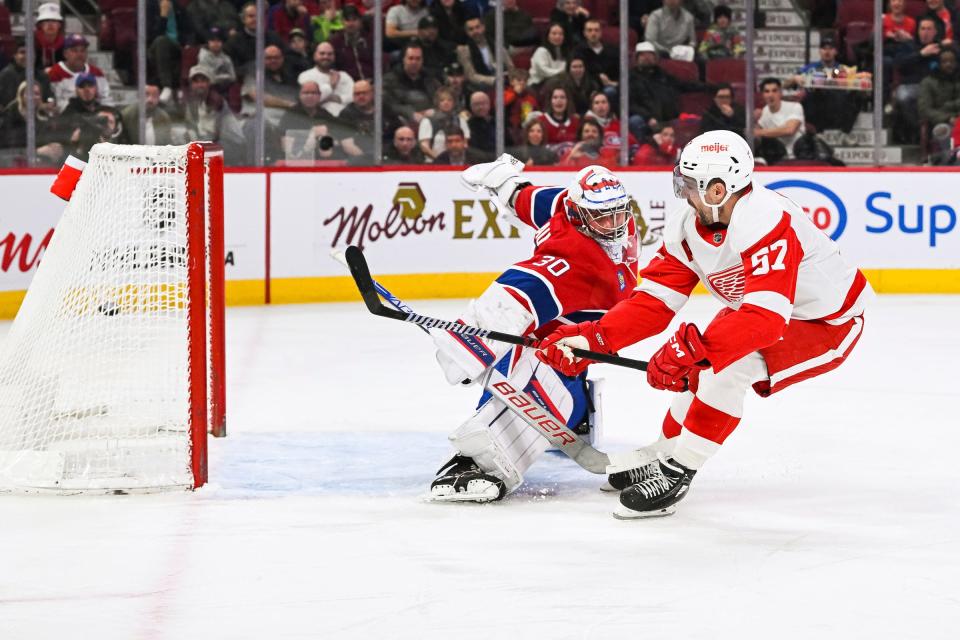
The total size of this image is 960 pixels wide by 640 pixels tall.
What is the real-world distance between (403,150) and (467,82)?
25.0 inches

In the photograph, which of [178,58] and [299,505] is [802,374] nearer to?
[299,505]

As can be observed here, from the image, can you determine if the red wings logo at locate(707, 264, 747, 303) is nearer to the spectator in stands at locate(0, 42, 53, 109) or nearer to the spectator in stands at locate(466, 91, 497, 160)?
the spectator in stands at locate(0, 42, 53, 109)

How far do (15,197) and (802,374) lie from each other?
493 cm

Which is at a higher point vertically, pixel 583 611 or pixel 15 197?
pixel 15 197

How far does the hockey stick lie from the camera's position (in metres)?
3.86

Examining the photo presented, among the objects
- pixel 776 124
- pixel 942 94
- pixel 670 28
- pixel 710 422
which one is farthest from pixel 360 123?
pixel 710 422

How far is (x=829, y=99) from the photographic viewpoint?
9.50m

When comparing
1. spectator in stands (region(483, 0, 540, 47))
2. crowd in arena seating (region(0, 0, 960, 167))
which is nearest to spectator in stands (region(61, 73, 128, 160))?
crowd in arena seating (region(0, 0, 960, 167))

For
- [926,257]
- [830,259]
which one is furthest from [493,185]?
[926,257]

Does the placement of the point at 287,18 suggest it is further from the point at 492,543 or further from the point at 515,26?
the point at 492,543

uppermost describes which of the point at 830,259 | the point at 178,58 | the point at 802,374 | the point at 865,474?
the point at 178,58

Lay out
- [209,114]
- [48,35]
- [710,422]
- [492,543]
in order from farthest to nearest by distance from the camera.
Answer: [209,114], [48,35], [710,422], [492,543]

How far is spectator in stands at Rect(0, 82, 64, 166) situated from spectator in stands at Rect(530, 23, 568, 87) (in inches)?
114

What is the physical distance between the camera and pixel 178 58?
846 cm
